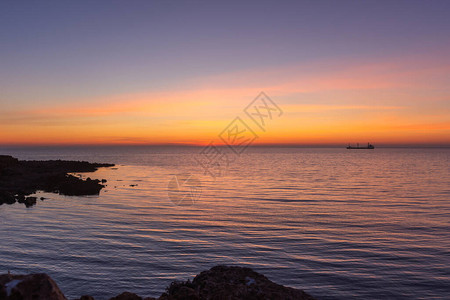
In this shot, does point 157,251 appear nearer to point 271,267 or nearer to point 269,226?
point 271,267

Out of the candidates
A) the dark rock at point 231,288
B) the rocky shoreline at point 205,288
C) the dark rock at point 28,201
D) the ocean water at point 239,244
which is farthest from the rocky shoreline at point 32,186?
the dark rock at point 231,288

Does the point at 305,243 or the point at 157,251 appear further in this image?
the point at 305,243

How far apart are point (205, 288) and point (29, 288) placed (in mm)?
3953

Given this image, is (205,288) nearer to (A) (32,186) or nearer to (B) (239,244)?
(B) (239,244)

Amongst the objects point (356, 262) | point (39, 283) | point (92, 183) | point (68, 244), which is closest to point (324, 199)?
point (356, 262)

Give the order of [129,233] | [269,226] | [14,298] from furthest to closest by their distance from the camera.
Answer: [269,226]
[129,233]
[14,298]

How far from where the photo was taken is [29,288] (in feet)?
21.2

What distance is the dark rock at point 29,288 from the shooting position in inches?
249

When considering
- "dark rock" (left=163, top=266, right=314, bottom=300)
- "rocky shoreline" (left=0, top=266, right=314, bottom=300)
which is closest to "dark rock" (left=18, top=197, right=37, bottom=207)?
"rocky shoreline" (left=0, top=266, right=314, bottom=300)

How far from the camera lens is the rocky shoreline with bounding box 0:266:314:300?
6.40 metres

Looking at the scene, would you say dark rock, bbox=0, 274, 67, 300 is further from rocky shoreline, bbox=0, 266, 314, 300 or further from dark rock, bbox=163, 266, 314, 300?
dark rock, bbox=163, 266, 314, 300

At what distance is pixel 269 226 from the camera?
74.1ft

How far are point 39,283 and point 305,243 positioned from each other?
14.7 metres

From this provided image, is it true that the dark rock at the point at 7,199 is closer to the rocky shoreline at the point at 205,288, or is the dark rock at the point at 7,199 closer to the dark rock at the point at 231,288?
the rocky shoreline at the point at 205,288
